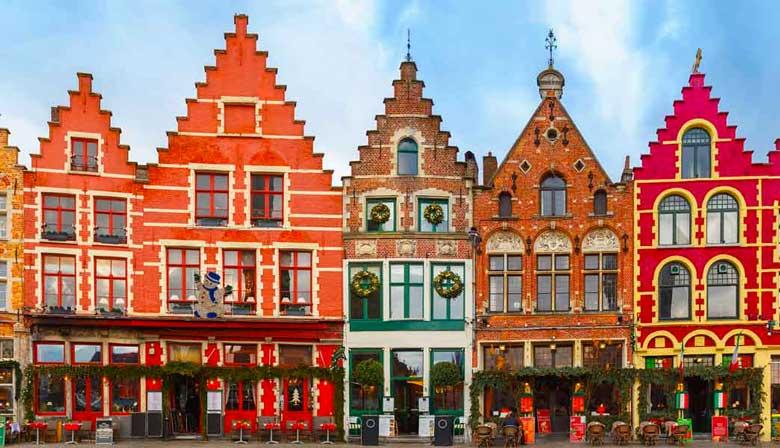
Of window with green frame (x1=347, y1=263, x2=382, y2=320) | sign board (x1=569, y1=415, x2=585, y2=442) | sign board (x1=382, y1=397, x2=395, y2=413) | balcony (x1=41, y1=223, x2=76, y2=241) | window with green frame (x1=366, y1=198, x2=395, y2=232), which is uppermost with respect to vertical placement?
window with green frame (x1=366, y1=198, x2=395, y2=232)

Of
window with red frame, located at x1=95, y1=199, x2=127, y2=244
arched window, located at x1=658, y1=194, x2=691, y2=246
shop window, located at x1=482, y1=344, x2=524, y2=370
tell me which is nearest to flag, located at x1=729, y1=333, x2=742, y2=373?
arched window, located at x1=658, y1=194, x2=691, y2=246

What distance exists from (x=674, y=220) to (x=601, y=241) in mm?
2542

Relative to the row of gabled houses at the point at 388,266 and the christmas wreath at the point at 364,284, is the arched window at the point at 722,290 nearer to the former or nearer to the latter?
the row of gabled houses at the point at 388,266

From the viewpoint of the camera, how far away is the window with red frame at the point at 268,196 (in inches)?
1415

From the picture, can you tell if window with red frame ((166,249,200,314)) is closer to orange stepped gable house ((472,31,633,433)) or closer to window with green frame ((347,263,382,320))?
window with green frame ((347,263,382,320))

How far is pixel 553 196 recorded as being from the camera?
36219 mm

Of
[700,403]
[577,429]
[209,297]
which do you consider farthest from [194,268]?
[700,403]

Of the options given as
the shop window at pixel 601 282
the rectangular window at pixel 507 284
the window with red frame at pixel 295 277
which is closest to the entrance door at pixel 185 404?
the window with red frame at pixel 295 277

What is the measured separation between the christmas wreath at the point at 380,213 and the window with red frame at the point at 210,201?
16.5 feet

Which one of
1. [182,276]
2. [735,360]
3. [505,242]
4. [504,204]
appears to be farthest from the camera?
[504,204]

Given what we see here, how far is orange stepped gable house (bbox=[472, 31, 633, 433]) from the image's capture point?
3559 centimetres

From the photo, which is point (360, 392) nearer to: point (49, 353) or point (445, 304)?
point (445, 304)

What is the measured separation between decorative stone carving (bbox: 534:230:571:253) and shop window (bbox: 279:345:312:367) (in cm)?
855

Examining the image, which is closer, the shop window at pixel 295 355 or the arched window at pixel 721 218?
the arched window at pixel 721 218
